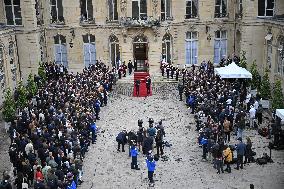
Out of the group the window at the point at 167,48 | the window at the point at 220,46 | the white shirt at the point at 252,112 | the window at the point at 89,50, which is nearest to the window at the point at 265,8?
the window at the point at 220,46

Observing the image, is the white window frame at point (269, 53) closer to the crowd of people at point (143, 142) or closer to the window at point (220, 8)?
the window at point (220, 8)

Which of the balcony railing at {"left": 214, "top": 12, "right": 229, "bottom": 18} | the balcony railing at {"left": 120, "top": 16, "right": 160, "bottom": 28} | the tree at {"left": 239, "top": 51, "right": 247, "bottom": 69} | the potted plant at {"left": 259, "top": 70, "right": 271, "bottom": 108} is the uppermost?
the balcony railing at {"left": 214, "top": 12, "right": 229, "bottom": 18}

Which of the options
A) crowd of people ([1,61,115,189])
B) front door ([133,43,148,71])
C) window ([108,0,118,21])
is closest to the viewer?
crowd of people ([1,61,115,189])

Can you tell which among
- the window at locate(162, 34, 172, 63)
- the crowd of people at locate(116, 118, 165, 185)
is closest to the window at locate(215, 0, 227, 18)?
the window at locate(162, 34, 172, 63)

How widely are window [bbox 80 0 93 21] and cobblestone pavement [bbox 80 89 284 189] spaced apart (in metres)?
13.8

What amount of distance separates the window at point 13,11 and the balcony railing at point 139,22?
929cm

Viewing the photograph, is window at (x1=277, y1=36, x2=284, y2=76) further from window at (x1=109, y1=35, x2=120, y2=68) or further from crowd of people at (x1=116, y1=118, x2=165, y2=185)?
window at (x1=109, y1=35, x2=120, y2=68)

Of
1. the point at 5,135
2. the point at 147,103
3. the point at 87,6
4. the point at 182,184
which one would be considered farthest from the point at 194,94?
the point at 87,6

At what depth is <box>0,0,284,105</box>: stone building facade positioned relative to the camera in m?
36.2

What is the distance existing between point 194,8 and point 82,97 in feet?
54.7

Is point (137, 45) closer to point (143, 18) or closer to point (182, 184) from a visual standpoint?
point (143, 18)

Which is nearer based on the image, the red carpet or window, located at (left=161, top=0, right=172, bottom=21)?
the red carpet

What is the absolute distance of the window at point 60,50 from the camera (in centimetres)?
3956

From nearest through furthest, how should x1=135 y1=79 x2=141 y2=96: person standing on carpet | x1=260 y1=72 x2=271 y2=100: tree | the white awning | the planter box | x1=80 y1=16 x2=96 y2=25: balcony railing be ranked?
the planter box, x1=260 y1=72 x2=271 y2=100: tree, the white awning, x1=135 y1=79 x2=141 y2=96: person standing on carpet, x1=80 y1=16 x2=96 y2=25: balcony railing
